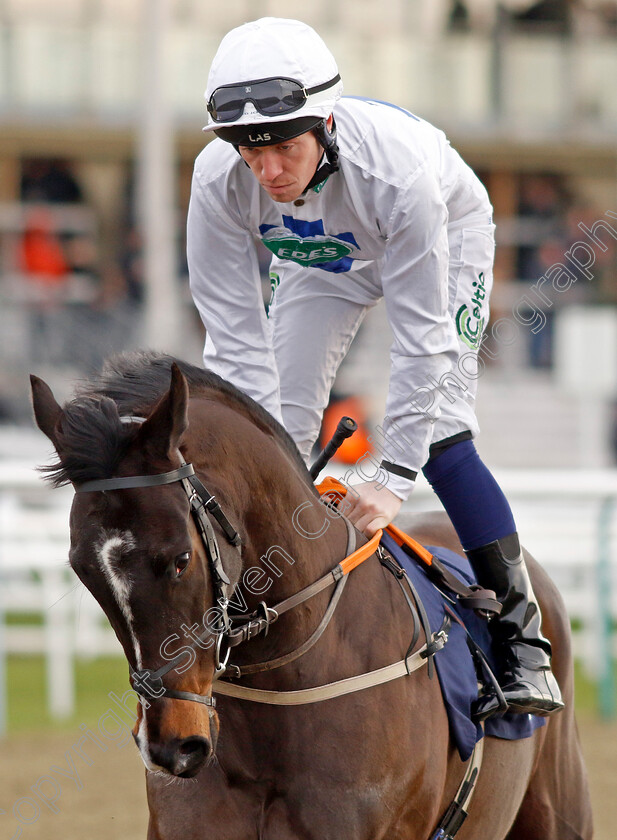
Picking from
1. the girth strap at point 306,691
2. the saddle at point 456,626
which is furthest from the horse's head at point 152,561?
the saddle at point 456,626

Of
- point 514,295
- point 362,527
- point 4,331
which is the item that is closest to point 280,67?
point 362,527

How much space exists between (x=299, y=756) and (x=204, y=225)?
1269 mm

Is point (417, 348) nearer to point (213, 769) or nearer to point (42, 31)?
point (213, 769)

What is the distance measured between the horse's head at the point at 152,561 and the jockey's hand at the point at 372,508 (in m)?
0.67

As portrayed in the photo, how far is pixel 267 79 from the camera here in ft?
8.69

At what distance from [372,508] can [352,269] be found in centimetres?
65

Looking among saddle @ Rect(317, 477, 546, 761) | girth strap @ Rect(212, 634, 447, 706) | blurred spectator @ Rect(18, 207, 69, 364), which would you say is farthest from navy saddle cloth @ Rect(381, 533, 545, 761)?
blurred spectator @ Rect(18, 207, 69, 364)

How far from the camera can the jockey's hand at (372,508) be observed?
2.93 m

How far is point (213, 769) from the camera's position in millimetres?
2592

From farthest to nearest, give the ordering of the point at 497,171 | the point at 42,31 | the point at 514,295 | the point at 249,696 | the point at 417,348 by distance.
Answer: the point at 497,171 < the point at 42,31 < the point at 514,295 < the point at 417,348 < the point at 249,696

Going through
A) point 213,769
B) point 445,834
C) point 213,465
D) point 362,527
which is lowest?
point 445,834

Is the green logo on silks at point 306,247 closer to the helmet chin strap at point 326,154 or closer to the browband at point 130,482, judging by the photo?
the helmet chin strap at point 326,154

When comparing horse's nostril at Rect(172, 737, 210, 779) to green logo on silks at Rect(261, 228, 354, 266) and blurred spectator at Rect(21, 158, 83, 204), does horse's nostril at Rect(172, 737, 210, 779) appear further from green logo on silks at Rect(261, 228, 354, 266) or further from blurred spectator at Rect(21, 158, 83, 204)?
blurred spectator at Rect(21, 158, 83, 204)

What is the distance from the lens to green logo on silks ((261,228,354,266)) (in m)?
3.02
